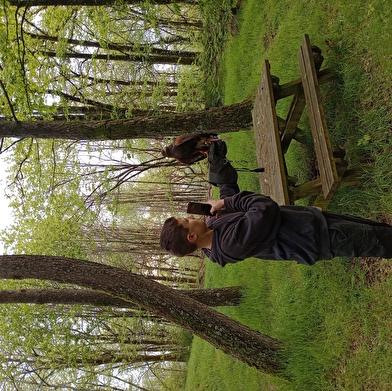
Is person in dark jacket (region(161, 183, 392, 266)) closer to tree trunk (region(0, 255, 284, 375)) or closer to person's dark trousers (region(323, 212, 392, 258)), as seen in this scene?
person's dark trousers (region(323, 212, 392, 258))

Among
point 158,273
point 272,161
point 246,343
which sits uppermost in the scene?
point 272,161

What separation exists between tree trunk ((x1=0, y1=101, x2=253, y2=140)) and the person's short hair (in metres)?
2.71

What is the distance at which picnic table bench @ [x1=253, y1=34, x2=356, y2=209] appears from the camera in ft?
12.1

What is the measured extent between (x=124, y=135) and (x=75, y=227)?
180 inches

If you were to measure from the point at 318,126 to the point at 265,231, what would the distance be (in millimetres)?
1502

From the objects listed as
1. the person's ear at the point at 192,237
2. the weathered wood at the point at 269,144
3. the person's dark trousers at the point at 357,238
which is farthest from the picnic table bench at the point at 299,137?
the person's ear at the point at 192,237

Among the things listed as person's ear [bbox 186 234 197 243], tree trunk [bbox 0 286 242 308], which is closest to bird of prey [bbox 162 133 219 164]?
person's ear [bbox 186 234 197 243]

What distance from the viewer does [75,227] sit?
9133 mm

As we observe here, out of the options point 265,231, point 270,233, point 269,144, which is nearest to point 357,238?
point 270,233

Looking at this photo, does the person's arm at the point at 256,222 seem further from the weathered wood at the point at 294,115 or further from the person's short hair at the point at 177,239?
the weathered wood at the point at 294,115

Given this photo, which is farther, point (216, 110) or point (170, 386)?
point (170, 386)

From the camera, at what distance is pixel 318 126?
379 centimetres

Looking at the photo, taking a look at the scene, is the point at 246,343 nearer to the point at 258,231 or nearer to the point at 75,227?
the point at 258,231

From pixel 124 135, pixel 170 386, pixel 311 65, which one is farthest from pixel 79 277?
pixel 170 386
